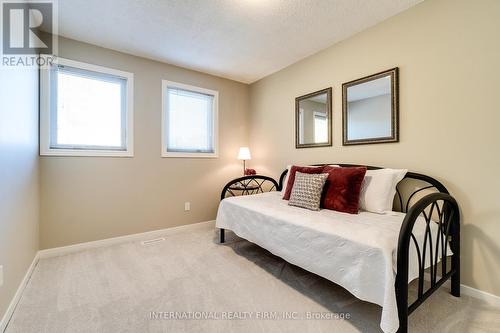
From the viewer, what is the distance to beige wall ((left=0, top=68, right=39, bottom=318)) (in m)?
1.46

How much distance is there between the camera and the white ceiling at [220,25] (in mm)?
2072

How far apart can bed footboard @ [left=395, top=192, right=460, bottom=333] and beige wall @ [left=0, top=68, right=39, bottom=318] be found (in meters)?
2.34

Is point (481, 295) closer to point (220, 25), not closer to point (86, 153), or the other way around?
point (220, 25)

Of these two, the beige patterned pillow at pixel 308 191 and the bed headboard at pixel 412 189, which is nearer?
the bed headboard at pixel 412 189

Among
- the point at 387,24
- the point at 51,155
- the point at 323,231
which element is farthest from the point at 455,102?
the point at 51,155

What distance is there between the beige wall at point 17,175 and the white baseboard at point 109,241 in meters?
0.19


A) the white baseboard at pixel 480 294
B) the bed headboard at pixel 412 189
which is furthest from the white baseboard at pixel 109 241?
the white baseboard at pixel 480 294

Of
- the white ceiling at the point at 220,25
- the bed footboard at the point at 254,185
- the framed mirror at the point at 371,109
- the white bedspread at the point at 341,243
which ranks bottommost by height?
the white bedspread at the point at 341,243

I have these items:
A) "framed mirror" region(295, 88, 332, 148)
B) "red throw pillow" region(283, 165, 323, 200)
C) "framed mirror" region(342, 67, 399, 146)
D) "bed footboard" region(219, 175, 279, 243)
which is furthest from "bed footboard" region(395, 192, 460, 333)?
"bed footboard" region(219, 175, 279, 243)

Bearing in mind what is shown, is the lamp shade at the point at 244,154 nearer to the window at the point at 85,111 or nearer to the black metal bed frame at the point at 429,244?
the window at the point at 85,111

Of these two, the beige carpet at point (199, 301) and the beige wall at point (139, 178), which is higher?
the beige wall at point (139, 178)

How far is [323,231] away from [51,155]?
2882 millimetres

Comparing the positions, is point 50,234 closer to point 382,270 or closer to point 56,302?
point 56,302

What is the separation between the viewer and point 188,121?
11.6 feet
